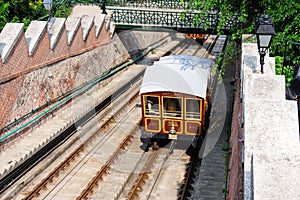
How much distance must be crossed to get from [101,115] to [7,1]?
6909mm

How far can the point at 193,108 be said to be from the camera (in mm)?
10750

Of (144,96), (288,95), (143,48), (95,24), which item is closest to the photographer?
(288,95)

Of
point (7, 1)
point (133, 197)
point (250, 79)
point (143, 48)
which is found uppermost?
point (7, 1)

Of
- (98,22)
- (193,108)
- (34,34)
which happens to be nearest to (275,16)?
(193,108)

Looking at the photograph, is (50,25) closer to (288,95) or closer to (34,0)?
(34,0)

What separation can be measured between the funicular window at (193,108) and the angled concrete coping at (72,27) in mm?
6829

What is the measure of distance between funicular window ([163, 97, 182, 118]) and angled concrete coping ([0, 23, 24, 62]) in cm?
492

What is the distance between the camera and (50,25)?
47.4 ft

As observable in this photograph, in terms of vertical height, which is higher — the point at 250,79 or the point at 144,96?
the point at 250,79

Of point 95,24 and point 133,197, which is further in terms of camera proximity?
point 95,24

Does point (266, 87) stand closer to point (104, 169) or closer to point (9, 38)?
point (104, 169)

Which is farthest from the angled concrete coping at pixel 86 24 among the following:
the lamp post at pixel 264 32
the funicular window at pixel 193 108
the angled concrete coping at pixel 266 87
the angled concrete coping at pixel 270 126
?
the angled concrete coping at pixel 270 126

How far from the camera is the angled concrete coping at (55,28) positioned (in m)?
14.0

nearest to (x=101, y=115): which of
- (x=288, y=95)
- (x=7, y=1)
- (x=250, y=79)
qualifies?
(x=7, y=1)
